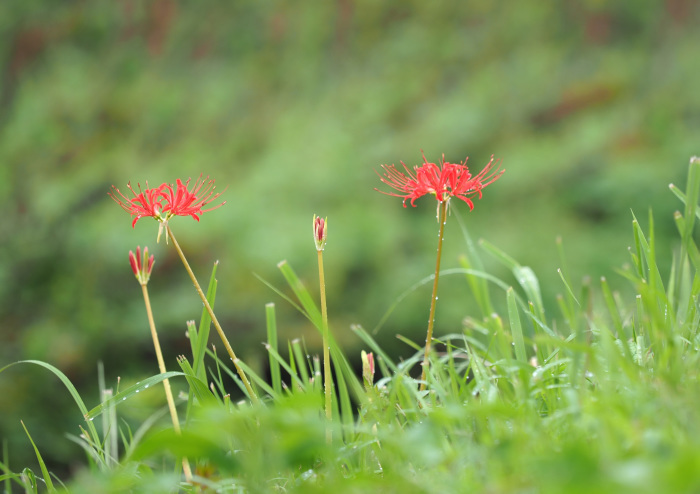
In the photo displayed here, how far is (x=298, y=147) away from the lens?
2547 mm

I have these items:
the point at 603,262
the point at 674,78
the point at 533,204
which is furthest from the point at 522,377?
the point at 674,78

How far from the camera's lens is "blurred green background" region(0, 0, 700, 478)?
2.08 m

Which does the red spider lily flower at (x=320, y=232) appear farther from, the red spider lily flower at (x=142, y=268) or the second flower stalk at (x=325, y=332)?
the red spider lily flower at (x=142, y=268)

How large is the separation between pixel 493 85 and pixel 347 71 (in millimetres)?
676

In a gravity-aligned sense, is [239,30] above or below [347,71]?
above

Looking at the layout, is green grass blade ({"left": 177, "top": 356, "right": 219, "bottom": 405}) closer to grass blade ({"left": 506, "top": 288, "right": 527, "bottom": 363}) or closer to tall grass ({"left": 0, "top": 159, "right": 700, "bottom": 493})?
tall grass ({"left": 0, "top": 159, "right": 700, "bottom": 493})

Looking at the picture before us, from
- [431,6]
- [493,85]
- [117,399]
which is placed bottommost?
[117,399]

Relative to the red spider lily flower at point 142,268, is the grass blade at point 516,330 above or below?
below

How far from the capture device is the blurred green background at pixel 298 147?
6.82 feet

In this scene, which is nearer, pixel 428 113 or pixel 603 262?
pixel 603 262

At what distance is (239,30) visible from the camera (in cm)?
Answer: 293

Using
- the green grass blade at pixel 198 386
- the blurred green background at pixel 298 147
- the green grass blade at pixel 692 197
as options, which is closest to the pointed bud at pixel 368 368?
the green grass blade at pixel 198 386

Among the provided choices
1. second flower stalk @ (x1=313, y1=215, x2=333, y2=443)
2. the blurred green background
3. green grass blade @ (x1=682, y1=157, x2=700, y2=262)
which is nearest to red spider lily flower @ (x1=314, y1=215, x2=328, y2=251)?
second flower stalk @ (x1=313, y1=215, x2=333, y2=443)

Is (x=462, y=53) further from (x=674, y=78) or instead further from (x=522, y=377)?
(x=522, y=377)
